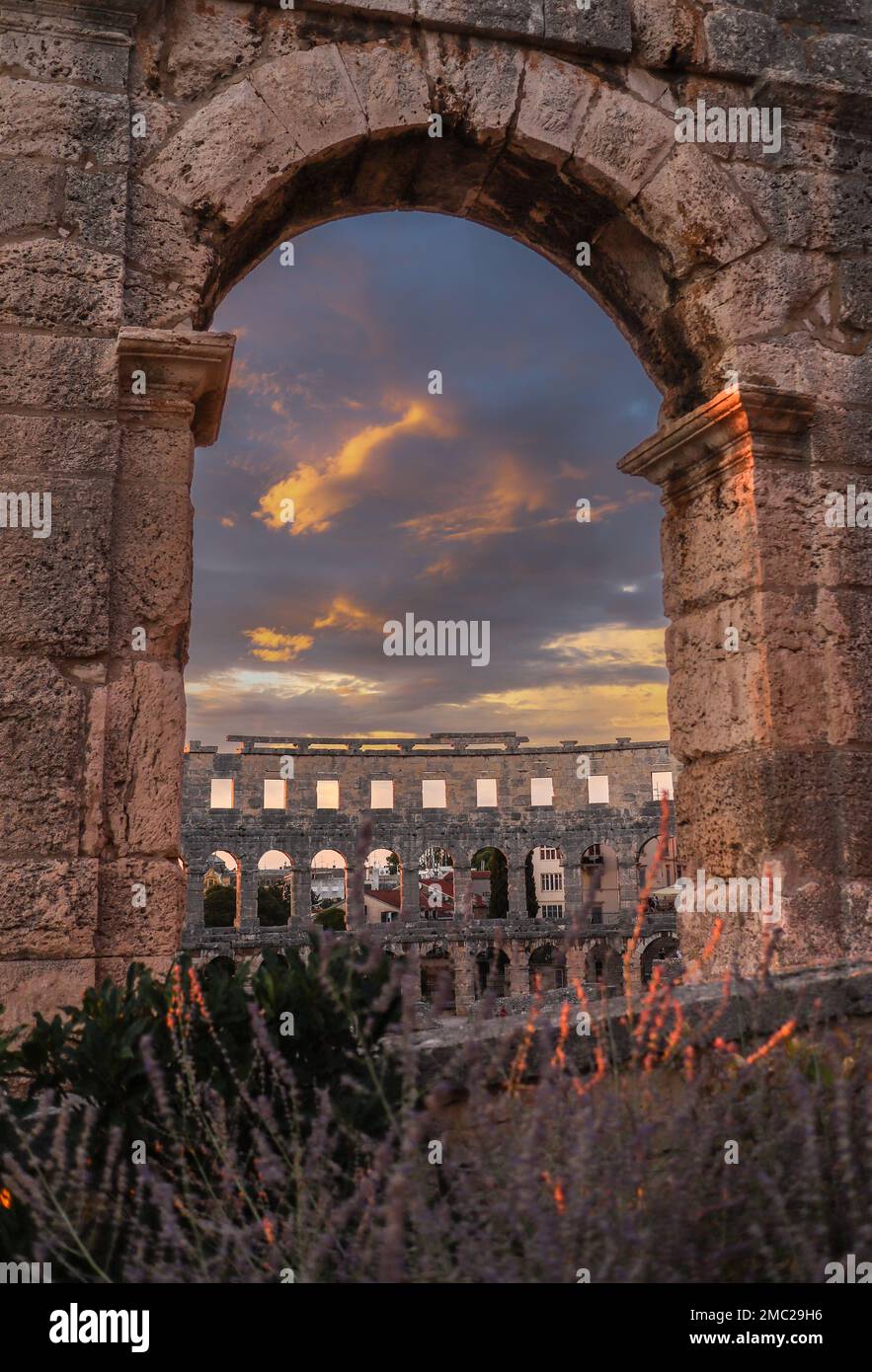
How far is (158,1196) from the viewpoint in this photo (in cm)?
163

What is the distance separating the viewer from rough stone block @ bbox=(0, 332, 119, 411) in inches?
137

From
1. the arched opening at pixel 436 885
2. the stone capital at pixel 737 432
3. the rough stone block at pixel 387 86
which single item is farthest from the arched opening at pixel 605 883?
the rough stone block at pixel 387 86

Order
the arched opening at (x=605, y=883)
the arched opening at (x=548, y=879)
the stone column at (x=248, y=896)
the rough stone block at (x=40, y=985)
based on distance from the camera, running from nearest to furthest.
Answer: the rough stone block at (x=40, y=985), the stone column at (x=248, y=896), the arched opening at (x=605, y=883), the arched opening at (x=548, y=879)

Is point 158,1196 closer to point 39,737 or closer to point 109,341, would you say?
point 39,737

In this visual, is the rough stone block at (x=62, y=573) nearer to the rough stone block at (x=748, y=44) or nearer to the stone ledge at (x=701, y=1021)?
the stone ledge at (x=701, y=1021)

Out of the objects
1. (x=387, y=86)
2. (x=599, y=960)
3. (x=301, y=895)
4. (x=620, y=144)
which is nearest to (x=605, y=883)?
(x=599, y=960)

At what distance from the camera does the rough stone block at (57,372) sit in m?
3.49

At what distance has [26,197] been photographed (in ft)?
11.8

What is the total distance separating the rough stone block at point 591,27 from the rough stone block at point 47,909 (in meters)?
3.71

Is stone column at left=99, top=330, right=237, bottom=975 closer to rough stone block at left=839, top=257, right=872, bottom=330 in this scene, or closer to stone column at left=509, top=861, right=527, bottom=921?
rough stone block at left=839, top=257, right=872, bottom=330

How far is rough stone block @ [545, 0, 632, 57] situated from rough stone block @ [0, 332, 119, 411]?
89.5 inches

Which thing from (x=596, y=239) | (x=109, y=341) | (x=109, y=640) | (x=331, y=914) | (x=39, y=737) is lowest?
(x=331, y=914)
